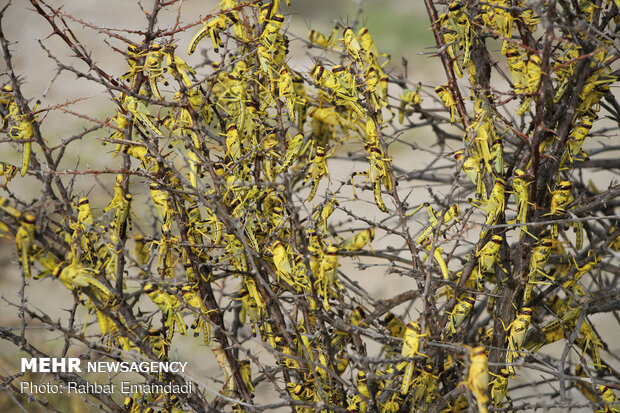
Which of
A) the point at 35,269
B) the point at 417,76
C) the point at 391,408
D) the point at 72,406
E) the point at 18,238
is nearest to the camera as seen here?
the point at 18,238

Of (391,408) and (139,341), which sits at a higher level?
(139,341)

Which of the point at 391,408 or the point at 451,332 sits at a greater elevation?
the point at 451,332

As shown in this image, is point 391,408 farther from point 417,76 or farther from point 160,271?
point 417,76

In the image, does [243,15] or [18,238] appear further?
[243,15]

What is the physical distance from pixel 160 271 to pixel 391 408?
2.32ft

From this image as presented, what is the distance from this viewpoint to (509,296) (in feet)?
5.28

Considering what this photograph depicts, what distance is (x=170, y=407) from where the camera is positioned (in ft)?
5.10

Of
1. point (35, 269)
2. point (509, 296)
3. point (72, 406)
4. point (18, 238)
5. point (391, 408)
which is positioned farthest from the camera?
point (72, 406)

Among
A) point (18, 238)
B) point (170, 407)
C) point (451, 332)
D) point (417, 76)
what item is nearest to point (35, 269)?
point (18, 238)

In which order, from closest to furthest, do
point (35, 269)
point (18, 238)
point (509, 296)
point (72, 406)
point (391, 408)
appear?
point (18, 238) < point (35, 269) < point (391, 408) < point (509, 296) < point (72, 406)

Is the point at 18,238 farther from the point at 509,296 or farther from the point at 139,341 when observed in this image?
the point at 509,296

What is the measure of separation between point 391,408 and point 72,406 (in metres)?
2.44

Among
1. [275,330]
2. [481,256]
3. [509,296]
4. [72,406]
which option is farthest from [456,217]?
[72,406]

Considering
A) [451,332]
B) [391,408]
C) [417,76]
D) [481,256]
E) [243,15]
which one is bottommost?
[391,408]
